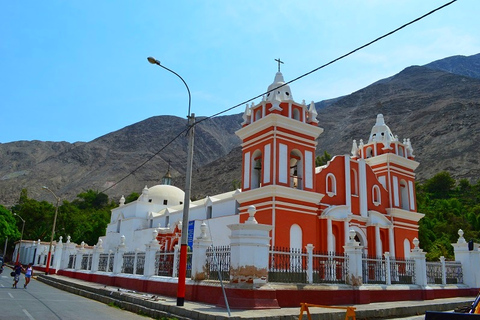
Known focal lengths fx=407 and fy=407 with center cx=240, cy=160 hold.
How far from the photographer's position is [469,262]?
19.2 m

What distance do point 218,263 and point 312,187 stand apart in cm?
930

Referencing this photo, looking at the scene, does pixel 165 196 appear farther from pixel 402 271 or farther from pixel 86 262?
pixel 402 271

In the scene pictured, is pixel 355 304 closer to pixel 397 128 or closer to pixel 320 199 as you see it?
pixel 320 199

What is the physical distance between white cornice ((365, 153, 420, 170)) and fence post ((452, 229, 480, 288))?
23.7ft

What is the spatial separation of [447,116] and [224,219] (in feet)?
315

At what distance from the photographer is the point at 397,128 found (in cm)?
11275

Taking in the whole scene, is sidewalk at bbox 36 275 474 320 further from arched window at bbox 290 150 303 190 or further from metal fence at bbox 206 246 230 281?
arched window at bbox 290 150 303 190

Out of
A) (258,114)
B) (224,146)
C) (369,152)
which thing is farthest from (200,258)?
(224,146)

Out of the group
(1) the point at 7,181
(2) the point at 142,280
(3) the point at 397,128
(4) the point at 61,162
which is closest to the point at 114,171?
(4) the point at 61,162

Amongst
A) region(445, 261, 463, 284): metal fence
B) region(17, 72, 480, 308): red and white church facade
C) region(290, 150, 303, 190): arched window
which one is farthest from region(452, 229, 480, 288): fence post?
region(290, 150, 303, 190): arched window

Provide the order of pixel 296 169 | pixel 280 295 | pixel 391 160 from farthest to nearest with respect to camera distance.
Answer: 1. pixel 391 160
2. pixel 296 169
3. pixel 280 295

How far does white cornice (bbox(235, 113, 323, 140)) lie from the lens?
67.0 feet

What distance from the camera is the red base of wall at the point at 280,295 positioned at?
36.9 feet

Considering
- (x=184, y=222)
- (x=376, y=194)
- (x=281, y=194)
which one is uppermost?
(x=376, y=194)
